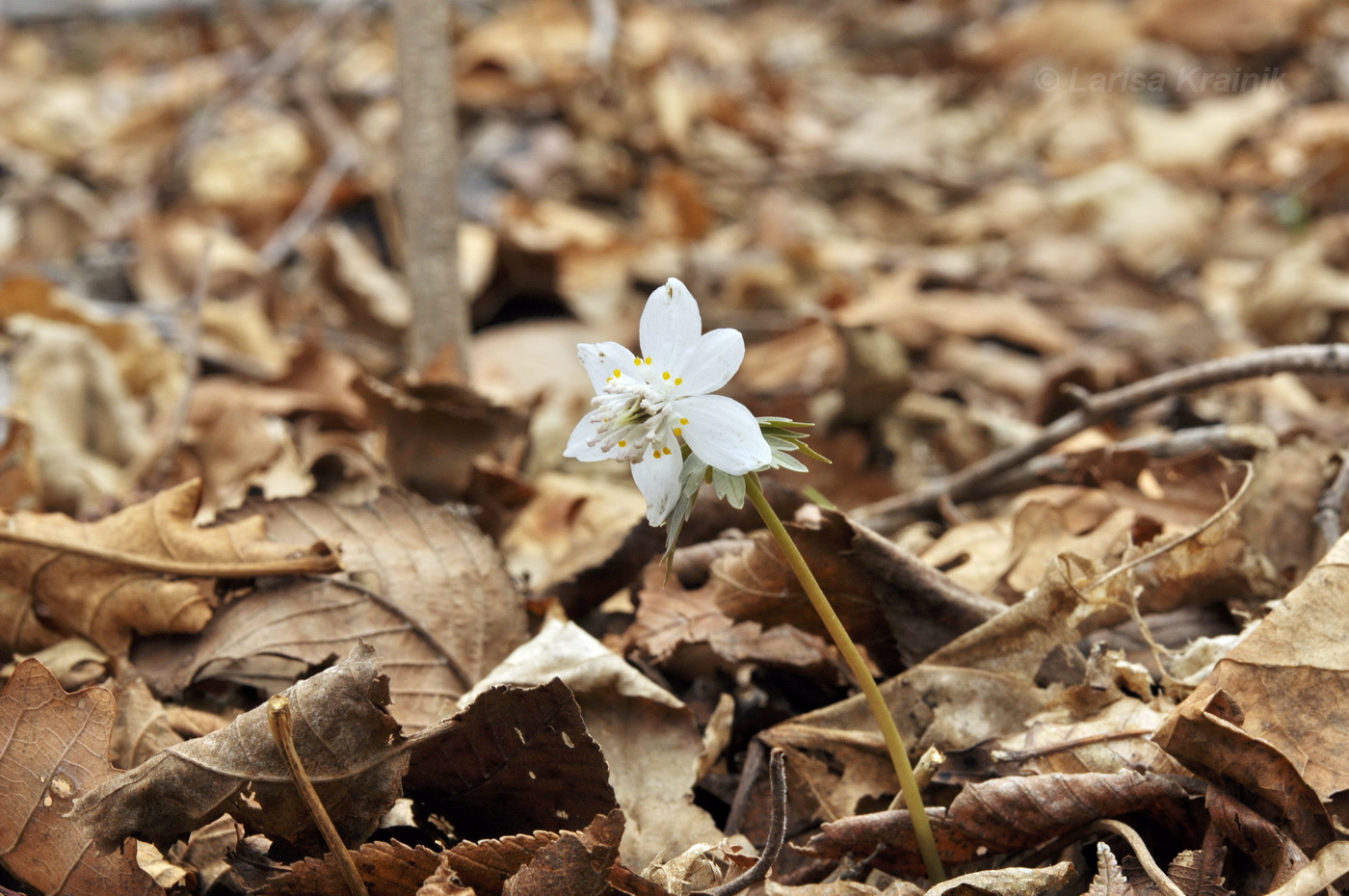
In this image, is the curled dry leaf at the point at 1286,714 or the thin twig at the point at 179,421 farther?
the thin twig at the point at 179,421

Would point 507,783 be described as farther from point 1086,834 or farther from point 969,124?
point 969,124

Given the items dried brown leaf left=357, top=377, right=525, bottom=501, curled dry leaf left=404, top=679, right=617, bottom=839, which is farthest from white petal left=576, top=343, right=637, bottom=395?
dried brown leaf left=357, top=377, right=525, bottom=501

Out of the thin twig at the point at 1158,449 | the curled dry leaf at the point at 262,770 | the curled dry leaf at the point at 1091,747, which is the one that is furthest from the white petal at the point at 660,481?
the thin twig at the point at 1158,449

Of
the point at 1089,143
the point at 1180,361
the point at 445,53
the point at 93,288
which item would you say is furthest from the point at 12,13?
the point at 1180,361

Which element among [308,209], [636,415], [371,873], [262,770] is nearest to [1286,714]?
[636,415]

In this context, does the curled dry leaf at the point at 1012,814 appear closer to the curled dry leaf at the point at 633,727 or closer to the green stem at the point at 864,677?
the green stem at the point at 864,677

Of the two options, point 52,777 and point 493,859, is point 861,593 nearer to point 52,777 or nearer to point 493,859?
point 493,859
